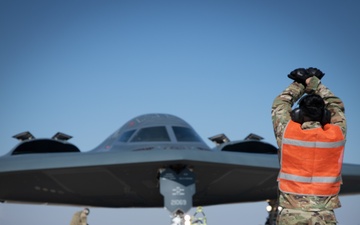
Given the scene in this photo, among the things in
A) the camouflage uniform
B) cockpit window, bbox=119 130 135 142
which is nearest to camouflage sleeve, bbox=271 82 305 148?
the camouflage uniform

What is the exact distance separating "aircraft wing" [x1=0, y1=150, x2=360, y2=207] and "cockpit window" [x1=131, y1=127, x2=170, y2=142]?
3.65 ft

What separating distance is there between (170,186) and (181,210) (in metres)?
0.72

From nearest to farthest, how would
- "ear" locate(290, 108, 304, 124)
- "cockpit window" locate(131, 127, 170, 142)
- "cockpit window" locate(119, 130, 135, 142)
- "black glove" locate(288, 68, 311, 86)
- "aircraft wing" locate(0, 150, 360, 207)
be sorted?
"ear" locate(290, 108, 304, 124), "black glove" locate(288, 68, 311, 86), "aircraft wing" locate(0, 150, 360, 207), "cockpit window" locate(131, 127, 170, 142), "cockpit window" locate(119, 130, 135, 142)

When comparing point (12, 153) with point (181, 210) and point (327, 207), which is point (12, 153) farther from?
point (327, 207)

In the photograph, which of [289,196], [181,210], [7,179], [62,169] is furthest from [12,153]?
[289,196]

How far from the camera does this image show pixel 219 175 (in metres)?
14.5

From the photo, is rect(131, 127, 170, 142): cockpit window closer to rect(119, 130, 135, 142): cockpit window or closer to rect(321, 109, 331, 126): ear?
rect(119, 130, 135, 142): cockpit window

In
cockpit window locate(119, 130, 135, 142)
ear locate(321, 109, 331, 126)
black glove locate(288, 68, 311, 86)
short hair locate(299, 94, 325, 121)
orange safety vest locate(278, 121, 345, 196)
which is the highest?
black glove locate(288, 68, 311, 86)

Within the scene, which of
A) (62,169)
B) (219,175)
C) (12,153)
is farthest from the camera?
(12,153)

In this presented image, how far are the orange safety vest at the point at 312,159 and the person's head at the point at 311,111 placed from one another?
10 cm

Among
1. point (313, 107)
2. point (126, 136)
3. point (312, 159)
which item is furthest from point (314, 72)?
point (126, 136)

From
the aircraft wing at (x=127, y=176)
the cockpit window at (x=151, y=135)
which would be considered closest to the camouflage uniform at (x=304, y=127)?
the aircraft wing at (x=127, y=176)

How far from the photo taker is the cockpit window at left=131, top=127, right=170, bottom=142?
14.1 metres

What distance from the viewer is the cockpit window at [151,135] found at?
14.1m
